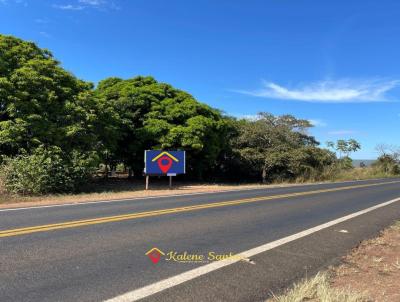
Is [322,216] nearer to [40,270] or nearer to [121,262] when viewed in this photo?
[121,262]

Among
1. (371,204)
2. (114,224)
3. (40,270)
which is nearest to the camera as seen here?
(40,270)

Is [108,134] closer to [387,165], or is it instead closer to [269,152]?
[269,152]

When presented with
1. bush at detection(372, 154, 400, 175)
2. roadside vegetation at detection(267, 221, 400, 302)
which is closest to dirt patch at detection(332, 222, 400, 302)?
roadside vegetation at detection(267, 221, 400, 302)

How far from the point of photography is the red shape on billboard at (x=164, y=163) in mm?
21625

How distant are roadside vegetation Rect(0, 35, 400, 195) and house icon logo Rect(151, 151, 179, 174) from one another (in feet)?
6.39

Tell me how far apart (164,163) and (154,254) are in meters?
15.4

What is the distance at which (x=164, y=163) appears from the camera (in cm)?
2175

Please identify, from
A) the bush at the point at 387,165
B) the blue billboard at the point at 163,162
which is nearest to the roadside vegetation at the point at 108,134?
the blue billboard at the point at 163,162

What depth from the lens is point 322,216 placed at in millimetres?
11383

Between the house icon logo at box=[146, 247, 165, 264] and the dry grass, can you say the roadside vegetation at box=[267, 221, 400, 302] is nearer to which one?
the dry grass

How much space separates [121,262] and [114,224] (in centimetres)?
310

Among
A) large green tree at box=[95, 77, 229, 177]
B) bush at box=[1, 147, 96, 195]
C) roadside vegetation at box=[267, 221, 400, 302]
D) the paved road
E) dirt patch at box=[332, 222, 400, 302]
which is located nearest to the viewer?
roadside vegetation at box=[267, 221, 400, 302]

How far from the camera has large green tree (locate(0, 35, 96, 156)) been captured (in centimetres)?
1739

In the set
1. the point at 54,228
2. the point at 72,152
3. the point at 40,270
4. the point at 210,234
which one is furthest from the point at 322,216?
the point at 72,152
